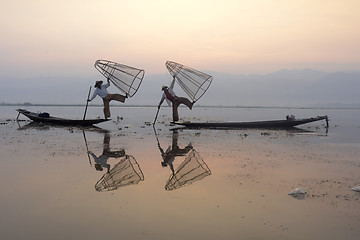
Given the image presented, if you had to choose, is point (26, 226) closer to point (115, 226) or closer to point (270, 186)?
point (115, 226)

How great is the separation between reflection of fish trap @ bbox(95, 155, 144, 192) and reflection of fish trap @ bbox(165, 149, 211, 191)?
112cm

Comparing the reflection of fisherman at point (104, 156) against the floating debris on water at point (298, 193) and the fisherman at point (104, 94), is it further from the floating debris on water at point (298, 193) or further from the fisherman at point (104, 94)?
the fisherman at point (104, 94)

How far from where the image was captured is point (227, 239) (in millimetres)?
5660

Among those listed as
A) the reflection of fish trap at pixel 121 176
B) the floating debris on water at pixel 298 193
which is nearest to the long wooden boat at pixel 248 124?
the reflection of fish trap at pixel 121 176

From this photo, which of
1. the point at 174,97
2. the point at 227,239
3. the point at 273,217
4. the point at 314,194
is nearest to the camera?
the point at 227,239

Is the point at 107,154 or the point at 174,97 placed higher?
the point at 174,97

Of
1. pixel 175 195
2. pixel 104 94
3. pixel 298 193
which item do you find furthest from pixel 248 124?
pixel 175 195

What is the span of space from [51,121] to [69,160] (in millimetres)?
20552

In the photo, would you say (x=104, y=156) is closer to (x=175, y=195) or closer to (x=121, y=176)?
(x=121, y=176)

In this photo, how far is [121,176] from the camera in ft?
33.7

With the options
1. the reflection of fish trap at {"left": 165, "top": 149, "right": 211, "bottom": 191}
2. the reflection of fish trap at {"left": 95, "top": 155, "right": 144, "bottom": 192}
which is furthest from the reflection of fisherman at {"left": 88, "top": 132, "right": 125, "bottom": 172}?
the reflection of fish trap at {"left": 165, "top": 149, "right": 211, "bottom": 191}

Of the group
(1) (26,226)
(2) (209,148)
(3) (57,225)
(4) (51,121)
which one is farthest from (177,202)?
(4) (51,121)

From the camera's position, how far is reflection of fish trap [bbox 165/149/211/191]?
9.57 meters

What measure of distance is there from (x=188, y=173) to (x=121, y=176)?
2.39m
